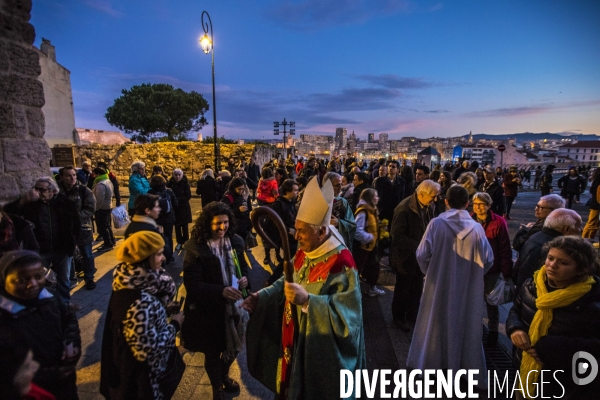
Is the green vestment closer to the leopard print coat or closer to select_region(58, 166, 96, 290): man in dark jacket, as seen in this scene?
the leopard print coat

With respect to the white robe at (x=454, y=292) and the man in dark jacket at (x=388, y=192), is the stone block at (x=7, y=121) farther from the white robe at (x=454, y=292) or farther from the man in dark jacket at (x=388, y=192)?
the man in dark jacket at (x=388, y=192)

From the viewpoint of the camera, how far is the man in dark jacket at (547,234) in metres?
2.67

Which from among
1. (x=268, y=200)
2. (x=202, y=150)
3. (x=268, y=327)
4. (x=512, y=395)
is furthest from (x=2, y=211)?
(x=202, y=150)

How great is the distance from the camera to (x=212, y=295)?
2535 millimetres

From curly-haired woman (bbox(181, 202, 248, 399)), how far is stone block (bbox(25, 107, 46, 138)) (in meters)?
2.28

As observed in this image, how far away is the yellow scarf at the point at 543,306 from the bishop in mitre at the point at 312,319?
1190 mm

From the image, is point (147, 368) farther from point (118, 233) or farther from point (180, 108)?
point (180, 108)

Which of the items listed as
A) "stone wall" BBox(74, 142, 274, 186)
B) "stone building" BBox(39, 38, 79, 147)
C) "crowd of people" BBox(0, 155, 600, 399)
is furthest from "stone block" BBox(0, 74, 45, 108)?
"stone building" BBox(39, 38, 79, 147)

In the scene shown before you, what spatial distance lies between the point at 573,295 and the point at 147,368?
2736 millimetres

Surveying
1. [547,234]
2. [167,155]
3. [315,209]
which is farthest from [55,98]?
[547,234]

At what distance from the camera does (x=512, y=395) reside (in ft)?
9.61

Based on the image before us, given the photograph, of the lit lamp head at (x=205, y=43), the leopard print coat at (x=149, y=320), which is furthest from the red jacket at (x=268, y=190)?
the lit lamp head at (x=205, y=43)

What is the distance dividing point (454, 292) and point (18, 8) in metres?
5.21

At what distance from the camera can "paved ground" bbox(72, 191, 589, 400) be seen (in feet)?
9.92
